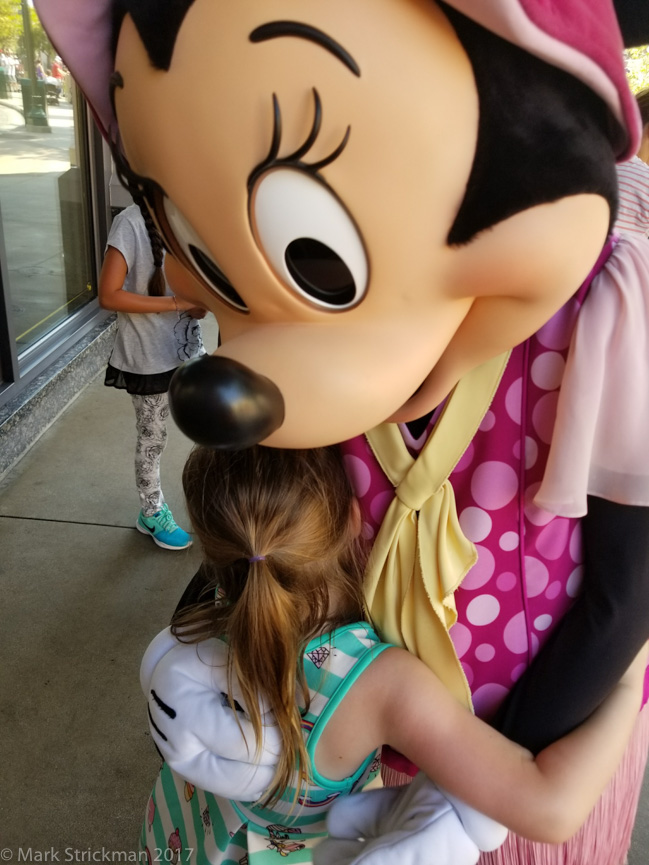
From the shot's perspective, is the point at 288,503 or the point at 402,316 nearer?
the point at 402,316

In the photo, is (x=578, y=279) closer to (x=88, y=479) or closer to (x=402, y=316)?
(x=402, y=316)

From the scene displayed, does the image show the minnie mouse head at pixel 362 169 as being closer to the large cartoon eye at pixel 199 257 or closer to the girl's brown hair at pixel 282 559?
the large cartoon eye at pixel 199 257

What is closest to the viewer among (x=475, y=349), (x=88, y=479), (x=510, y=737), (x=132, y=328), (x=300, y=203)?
(x=300, y=203)

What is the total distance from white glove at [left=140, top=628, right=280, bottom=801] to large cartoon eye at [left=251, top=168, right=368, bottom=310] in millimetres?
496

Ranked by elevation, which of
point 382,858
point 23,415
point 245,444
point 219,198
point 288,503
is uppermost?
point 219,198

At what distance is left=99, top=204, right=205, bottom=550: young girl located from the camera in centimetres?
199

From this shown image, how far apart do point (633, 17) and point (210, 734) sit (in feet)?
2.54

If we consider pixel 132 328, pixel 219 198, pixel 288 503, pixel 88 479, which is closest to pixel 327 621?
pixel 288 503

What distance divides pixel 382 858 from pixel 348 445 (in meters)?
0.40

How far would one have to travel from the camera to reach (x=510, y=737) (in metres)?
0.73

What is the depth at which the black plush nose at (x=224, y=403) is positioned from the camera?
0.45 m
